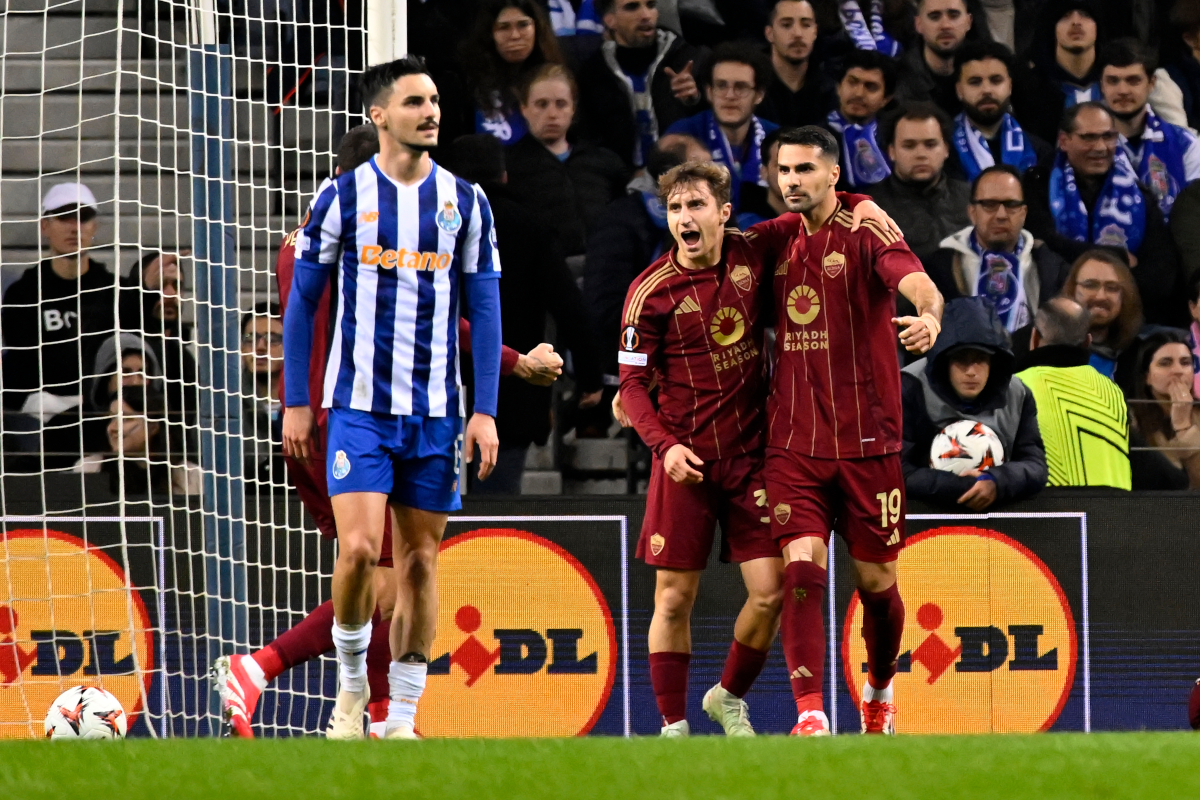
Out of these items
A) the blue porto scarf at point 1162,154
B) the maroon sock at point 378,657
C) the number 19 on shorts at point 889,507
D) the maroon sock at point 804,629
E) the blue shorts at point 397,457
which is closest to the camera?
the blue shorts at point 397,457

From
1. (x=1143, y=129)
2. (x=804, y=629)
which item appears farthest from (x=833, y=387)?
(x=1143, y=129)

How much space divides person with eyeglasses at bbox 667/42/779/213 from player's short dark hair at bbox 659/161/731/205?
296 centimetres

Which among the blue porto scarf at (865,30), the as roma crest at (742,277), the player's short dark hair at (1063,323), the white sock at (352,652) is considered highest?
the blue porto scarf at (865,30)

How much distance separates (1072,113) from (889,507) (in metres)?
4.44

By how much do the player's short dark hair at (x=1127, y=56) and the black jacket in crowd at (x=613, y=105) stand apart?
2.39 metres

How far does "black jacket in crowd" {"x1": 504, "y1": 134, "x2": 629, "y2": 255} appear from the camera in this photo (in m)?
8.21

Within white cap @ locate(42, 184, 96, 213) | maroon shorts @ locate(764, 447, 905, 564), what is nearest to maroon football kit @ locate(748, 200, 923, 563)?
maroon shorts @ locate(764, 447, 905, 564)

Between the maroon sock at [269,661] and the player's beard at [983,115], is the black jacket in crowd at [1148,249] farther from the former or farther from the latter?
the maroon sock at [269,661]

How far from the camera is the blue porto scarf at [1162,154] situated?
8.95 metres

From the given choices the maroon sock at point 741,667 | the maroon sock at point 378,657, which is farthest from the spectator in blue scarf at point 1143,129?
the maroon sock at point 378,657

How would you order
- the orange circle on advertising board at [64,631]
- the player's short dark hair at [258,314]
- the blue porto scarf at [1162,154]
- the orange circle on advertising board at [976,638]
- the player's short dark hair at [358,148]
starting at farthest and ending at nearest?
the blue porto scarf at [1162,154], the orange circle on advertising board at [976,638], the player's short dark hair at [258,314], the orange circle on advertising board at [64,631], the player's short dark hair at [358,148]

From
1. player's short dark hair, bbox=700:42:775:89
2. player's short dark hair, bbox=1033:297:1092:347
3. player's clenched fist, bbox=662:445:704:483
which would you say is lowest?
player's clenched fist, bbox=662:445:704:483

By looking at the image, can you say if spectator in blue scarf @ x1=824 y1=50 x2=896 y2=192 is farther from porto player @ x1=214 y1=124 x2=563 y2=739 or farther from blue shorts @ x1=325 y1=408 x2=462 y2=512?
blue shorts @ x1=325 y1=408 x2=462 y2=512

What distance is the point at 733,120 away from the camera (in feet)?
27.8
